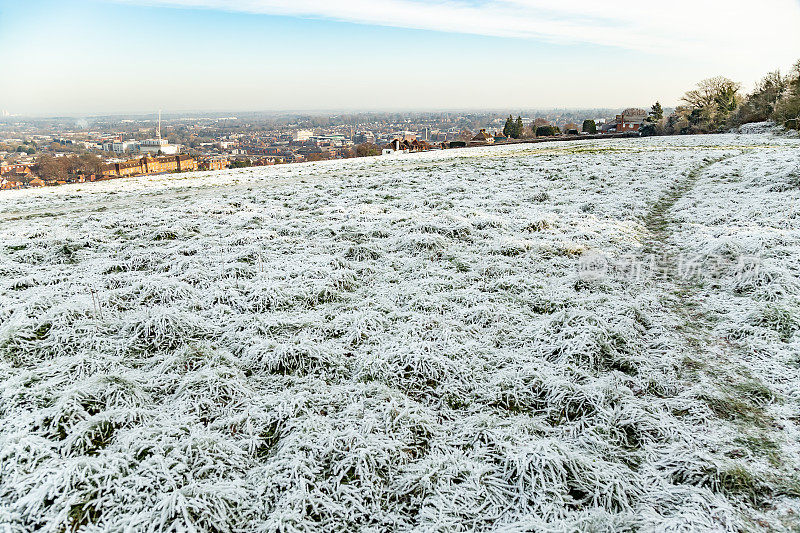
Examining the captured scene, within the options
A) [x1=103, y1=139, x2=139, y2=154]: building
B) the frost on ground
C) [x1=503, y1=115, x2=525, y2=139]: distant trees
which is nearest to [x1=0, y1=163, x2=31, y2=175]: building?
the frost on ground

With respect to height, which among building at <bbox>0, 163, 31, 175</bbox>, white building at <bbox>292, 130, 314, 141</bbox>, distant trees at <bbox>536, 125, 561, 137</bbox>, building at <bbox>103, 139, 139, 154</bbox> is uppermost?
white building at <bbox>292, 130, 314, 141</bbox>

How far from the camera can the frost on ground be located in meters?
3.02

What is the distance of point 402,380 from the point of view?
14.7 ft

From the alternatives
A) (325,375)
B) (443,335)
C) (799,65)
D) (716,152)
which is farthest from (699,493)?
(799,65)

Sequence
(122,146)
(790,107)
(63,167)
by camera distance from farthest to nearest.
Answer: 1. (122,146)
2. (790,107)
3. (63,167)

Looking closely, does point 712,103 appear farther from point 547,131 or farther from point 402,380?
point 402,380

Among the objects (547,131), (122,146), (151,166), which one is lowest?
(151,166)

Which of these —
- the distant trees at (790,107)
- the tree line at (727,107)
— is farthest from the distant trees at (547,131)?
the distant trees at (790,107)

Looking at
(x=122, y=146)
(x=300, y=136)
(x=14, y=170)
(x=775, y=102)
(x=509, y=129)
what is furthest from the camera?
(x=300, y=136)

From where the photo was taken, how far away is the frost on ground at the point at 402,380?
3018mm

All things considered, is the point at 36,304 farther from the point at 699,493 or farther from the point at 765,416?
the point at 765,416

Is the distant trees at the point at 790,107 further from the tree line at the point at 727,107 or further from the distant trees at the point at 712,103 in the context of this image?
the distant trees at the point at 712,103

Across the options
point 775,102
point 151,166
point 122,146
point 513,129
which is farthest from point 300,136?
point 775,102

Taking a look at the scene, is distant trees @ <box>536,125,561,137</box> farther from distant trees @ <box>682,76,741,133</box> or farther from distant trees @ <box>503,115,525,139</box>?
distant trees @ <box>682,76,741,133</box>
